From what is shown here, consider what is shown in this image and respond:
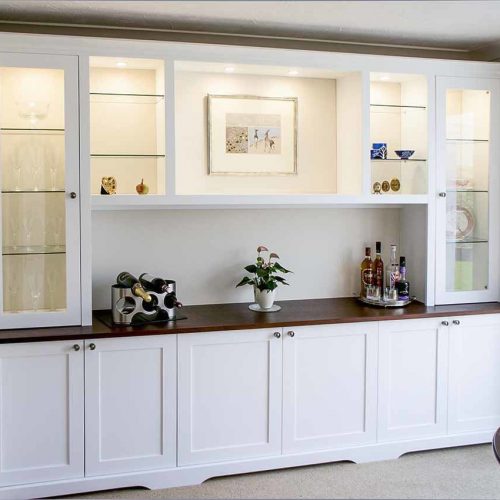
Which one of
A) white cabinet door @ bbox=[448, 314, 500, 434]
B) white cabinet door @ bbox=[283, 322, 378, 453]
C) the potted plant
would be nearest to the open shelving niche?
the potted plant

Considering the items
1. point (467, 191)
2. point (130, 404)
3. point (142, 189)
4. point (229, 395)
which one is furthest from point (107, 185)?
point (467, 191)

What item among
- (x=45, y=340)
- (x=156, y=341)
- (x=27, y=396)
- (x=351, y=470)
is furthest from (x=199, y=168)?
(x=351, y=470)

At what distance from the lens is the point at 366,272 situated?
3844 millimetres

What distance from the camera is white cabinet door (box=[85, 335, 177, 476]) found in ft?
10.0

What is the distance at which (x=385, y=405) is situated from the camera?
347cm

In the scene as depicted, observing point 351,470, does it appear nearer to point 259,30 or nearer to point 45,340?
point 45,340

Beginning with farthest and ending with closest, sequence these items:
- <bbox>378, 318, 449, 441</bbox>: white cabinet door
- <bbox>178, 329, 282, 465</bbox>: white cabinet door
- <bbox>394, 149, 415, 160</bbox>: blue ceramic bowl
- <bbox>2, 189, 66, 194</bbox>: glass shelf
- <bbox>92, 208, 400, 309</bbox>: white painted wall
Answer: <bbox>394, 149, 415, 160</bbox>: blue ceramic bowl
<bbox>92, 208, 400, 309</bbox>: white painted wall
<bbox>378, 318, 449, 441</bbox>: white cabinet door
<bbox>178, 329, 282, 465</bbox>: white cabinet door
<bbox>2, 189, 66, 194</bbox>: glass shelf

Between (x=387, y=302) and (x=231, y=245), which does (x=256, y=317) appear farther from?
(x=387, y=302)

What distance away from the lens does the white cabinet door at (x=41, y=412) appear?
117 inches

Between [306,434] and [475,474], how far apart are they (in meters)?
0.91

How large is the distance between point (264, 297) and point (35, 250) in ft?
4.02

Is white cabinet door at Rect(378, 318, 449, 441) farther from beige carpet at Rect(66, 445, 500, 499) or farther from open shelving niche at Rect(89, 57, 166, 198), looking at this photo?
open shelving niche at Rect(89, 57, 166, 198)

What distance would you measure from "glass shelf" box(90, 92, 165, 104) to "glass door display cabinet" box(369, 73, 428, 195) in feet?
4.12

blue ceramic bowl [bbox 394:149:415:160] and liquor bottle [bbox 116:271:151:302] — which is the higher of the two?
blue ceramic bowl [bbox 394:149:415:160]
